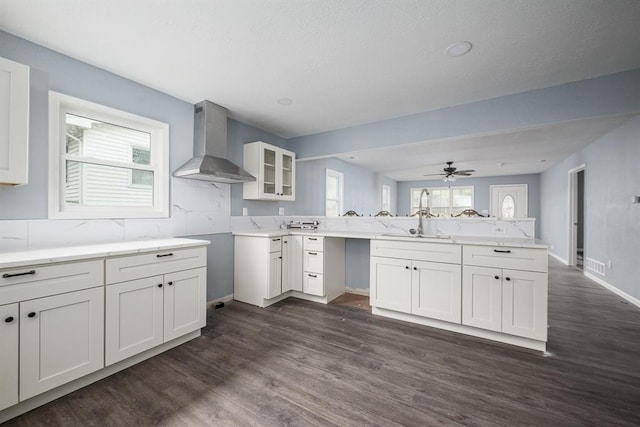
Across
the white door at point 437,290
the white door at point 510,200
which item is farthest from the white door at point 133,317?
the white door at point 510,200

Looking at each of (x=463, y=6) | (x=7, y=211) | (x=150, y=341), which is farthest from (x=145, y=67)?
(x=463, y=6)

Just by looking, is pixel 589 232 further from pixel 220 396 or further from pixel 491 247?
pixel 220 396

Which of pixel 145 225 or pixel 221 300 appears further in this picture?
pixel 221 300

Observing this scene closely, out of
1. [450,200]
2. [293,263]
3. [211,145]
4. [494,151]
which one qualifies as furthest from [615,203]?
[211,145]

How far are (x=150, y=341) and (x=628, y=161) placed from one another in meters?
5.78

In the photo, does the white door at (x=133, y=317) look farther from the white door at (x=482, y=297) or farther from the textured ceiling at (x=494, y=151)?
the textured ceiling at (x=494, y=151)

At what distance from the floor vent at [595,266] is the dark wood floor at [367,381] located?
2027 mm

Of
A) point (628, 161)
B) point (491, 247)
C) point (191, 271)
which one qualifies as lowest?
point (191, 271)

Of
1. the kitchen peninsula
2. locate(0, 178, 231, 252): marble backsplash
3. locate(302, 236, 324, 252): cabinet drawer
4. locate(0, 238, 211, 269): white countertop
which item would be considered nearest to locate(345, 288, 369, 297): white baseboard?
the kitchen peninsula

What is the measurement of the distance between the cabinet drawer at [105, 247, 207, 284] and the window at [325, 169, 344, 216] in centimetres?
316

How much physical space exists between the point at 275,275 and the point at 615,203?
16.0ft

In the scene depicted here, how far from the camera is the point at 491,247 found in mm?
2395

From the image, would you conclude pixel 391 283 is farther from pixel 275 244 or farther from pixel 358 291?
pixel 275 244

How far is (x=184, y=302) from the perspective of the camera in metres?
2.29
